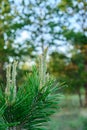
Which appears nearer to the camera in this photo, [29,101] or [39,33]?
[29,101]

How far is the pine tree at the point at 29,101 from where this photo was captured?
93 cm

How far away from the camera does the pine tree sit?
3.05ft

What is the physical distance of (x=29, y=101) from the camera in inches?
37.5

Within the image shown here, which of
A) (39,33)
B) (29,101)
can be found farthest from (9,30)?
(29,101)

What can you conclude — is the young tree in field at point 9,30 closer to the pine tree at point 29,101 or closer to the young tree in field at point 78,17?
the young tree in field at point 78,17

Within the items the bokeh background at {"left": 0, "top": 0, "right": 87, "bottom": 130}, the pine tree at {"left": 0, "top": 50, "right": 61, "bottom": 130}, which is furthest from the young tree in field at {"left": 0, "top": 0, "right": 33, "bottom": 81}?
the pine tree at {"left": 0, "top": 50, "right": 61, "bottom": 130}

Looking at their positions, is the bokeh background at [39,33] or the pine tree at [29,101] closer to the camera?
the pine tree at [29,101]

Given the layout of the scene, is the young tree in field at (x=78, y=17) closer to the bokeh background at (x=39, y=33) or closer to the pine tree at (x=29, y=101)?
the bokeh background at (x=39, y=33)

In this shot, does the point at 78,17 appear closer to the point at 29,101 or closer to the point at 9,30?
the point at 9,30

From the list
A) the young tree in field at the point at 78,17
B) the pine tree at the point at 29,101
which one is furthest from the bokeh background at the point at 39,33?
the pine tree at the point at 29,101

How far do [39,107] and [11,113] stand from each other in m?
0.08

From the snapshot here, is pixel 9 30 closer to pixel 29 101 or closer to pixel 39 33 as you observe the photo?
Answer: pixel 39 33

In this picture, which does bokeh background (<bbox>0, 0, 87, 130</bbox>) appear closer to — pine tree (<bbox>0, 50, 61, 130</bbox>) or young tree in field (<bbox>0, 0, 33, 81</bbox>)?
young tree in field (<bbox>0, 0, 33, 81</bbox>)

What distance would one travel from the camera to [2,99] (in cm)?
93
